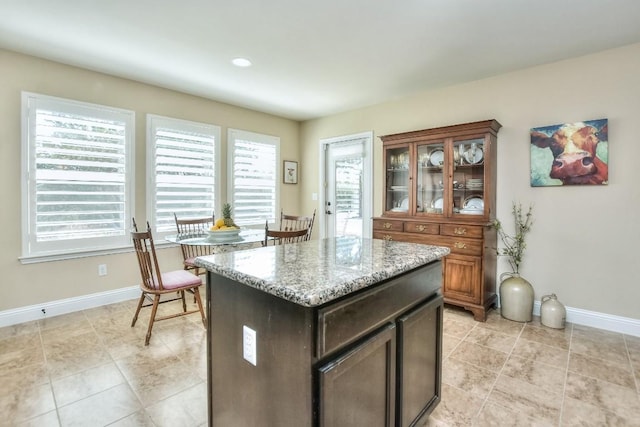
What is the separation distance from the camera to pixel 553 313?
2859 millimetres

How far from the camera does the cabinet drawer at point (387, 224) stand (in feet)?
11.9

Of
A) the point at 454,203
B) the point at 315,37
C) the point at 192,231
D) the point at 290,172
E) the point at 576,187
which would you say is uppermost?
the point at 315,37

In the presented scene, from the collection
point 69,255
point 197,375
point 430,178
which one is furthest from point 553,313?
point 69,255

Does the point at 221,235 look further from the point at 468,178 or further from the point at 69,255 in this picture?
the point at 468,178

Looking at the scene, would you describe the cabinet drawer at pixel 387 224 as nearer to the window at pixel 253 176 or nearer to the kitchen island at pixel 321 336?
the window at pixel 253 176

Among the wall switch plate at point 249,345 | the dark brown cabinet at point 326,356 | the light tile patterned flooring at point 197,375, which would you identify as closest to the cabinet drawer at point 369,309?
the dark brown cabinet at point 326,356

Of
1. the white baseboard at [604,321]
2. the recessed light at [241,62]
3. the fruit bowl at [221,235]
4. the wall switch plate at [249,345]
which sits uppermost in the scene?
the recessed light at [241,62]

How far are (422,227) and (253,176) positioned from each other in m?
2.59

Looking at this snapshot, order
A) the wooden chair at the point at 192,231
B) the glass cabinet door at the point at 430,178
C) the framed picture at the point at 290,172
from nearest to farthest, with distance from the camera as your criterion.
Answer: the glass cabinet door at the point at 430,178
the wooden chair at the point at 192,231
the framed picture at the point at 290,172

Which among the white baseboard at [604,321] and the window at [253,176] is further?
the window at [253,176]

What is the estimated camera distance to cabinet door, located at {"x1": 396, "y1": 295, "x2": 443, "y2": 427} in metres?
1.32

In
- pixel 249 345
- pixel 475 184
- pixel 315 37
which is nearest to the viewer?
pixel 249 345

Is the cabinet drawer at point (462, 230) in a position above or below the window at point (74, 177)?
below

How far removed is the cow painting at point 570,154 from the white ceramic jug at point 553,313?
113 cm
